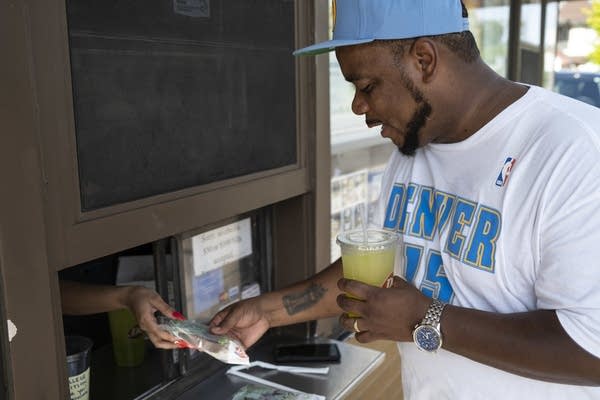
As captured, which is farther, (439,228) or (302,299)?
(302,299)

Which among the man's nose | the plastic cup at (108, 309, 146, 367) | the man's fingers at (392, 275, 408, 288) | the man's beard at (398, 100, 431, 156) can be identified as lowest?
the plastic cup at (108, 309, 146, 367)

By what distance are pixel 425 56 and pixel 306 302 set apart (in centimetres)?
81

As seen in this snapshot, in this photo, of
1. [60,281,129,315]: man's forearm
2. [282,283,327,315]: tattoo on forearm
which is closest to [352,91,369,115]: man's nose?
[282,283,327,315]: tattoo on forearm

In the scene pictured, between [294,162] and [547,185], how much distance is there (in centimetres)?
114

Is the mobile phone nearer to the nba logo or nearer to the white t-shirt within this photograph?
the white t-shirt

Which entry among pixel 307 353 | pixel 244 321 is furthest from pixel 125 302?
pixel 307 353

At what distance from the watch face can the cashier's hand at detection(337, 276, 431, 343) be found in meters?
0.02

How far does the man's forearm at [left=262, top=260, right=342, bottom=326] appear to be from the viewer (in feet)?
5.89

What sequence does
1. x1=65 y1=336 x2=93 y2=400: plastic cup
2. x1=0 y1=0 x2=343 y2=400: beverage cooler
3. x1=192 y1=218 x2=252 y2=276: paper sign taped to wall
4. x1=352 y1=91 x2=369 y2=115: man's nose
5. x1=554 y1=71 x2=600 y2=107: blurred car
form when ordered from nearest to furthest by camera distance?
1. x1=0 y1=0 x2=343 y2=400: beverage cooler
2. x1=352 y1=91 x2=369 y2=115: man's nose
3. x1=65 y1=336 x2=93 y2=400: plastic cup
4. x1=192 y1=218 x2=252 y2=276: paper sign taped to wall
5. x1=554 y1=71 x2=600 y2=107: blurred car

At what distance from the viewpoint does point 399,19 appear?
1347 mm

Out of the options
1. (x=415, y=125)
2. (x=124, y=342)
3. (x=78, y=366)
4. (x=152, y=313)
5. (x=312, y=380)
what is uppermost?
(x=415, y=125)

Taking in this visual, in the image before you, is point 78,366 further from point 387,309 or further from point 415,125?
point 415,125

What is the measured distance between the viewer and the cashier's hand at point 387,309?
4.22 ft

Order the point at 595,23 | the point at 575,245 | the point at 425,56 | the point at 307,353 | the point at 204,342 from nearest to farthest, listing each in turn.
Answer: the point at 575,245
the point at 425,56
the point at 204,342
the point at 307,353
the point at 595,23
